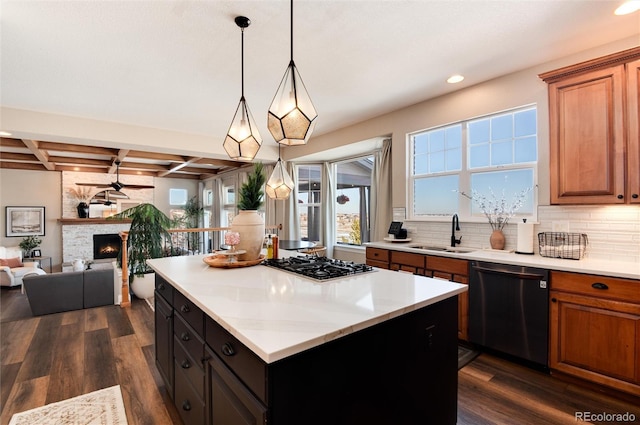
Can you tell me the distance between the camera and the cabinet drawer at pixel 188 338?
141 centimetres

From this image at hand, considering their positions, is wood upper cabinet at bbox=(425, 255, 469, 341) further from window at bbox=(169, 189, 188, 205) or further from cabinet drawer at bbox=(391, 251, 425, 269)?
window at bbox=(169, 189, 188, 205)

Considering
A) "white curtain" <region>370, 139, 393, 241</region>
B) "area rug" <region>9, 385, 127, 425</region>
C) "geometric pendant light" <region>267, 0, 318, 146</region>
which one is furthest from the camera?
"white curtain" <region>370, 139, 393, 241</region>

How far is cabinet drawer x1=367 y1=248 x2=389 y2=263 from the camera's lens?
3.48 m

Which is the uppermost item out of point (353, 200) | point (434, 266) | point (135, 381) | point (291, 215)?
point (353, 200)

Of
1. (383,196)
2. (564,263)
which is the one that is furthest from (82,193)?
(564,263)

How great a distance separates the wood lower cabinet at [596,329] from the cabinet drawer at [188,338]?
2.47 meters

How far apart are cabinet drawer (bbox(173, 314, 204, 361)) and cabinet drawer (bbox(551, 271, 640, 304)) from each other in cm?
247

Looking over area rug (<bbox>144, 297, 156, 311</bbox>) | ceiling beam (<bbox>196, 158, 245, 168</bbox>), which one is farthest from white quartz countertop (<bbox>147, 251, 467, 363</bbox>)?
ceiling beam (<bbox>196, 158, 245, 168</bbox>)

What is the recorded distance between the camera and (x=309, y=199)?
626 cm

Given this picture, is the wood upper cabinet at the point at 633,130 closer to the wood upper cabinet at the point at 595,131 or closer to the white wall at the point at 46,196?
the wood upper cabinet at the point at 595,131

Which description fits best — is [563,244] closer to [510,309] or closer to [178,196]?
Answer: [510,309]

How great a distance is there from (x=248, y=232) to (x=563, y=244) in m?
2.65

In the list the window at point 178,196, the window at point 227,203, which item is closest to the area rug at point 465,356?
the window at point 227,203

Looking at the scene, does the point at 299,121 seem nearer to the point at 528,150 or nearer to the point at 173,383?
the point at 173,383
